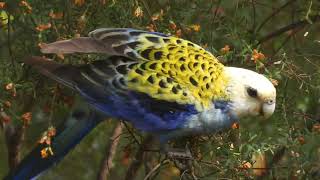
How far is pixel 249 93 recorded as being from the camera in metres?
3.08

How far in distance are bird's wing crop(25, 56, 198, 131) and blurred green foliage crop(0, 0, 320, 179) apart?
148 mm

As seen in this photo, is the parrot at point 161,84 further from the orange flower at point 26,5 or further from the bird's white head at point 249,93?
the orange flower at point 26,5

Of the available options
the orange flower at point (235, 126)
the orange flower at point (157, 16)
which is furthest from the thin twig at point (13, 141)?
the orange flower at point (235, 126)

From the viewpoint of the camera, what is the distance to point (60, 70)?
2996 millimetres

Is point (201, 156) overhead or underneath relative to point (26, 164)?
overhead

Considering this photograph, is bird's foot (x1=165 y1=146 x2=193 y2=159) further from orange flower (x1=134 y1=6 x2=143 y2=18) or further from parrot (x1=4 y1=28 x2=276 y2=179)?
orange flower (x1=134 y1=6 x2=143 y2=18)

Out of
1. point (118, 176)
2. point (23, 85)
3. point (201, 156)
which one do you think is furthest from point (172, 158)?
point (118, 176)

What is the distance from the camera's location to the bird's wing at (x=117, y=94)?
2990 millimetres

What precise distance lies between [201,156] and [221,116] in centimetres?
18

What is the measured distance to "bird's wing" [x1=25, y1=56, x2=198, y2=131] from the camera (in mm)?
2990

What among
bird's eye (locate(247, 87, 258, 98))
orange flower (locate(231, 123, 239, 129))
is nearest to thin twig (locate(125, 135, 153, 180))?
orange flower (locate(231, 123, 239, 129))

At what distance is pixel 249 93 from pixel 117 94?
0.54 m

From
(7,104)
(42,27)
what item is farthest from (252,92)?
(7,104)

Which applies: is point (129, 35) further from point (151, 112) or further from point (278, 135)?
point (278, 135)
